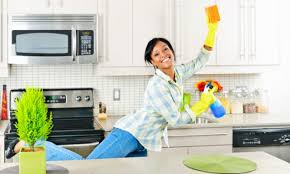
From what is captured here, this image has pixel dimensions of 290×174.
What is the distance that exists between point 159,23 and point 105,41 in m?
0.51

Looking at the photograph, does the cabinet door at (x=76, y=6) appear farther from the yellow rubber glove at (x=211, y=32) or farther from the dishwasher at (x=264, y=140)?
the dishwasher at (x=264, y=140)

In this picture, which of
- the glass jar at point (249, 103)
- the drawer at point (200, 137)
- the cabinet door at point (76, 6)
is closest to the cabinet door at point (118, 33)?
the cabinet door at point (76, 6)

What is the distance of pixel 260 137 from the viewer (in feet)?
12.5

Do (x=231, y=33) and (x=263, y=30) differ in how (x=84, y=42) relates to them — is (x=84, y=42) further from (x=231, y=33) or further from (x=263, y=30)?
(x=263, y=30)

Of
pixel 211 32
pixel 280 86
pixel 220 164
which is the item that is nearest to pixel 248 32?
pixel 280 86

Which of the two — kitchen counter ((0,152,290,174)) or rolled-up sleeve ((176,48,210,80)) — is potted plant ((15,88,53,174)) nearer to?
kitchen counter ((0,152,290,174))

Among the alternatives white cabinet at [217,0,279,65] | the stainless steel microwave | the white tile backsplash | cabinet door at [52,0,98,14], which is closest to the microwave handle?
the stainless steel microwave

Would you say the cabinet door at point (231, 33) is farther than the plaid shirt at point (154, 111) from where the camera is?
Yes

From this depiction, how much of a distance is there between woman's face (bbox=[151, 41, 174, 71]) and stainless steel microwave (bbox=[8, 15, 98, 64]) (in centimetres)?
100

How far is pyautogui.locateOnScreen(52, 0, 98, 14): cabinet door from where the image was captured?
12.4 feet

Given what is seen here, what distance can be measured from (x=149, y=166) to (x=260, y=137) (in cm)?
195

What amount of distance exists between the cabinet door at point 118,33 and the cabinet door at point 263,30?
115cm

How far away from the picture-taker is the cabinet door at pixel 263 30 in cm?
412

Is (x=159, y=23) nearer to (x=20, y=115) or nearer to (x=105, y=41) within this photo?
(x=105, y=41)
